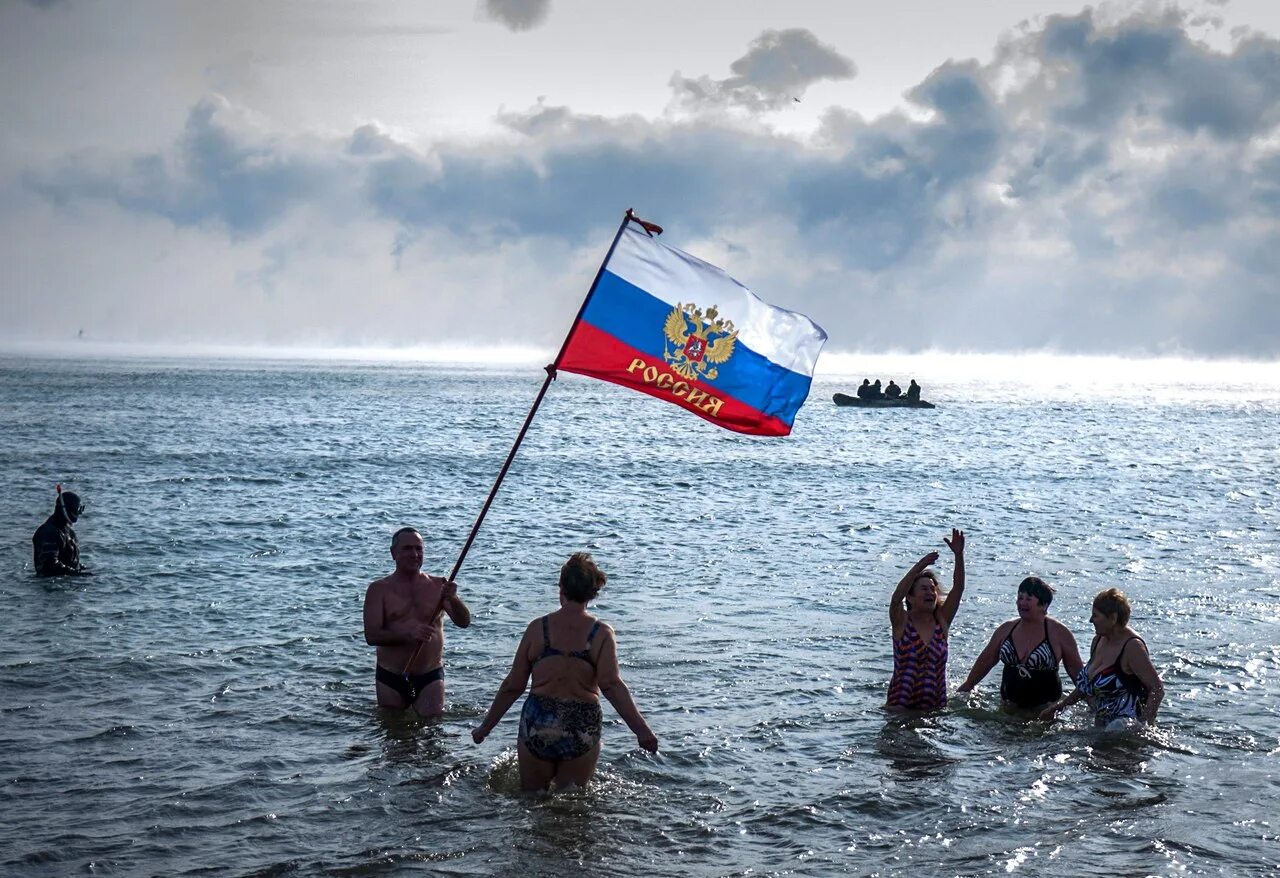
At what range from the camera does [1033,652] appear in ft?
33.7

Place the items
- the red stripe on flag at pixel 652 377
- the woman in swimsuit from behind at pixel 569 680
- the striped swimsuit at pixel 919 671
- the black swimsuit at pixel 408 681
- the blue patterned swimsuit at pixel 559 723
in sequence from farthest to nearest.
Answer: the black swimsuit at pixel 408 681, the striped swimsuit at pixel 919 671, the red stripe on flag at pixel 652 377, the blue patterned swimsuit at pixel 559 723, the woman in swimsuit from behind at pixel 569 680

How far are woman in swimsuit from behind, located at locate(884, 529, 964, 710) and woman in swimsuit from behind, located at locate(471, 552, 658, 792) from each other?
325 centimetres

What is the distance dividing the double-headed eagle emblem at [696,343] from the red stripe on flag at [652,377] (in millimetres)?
96

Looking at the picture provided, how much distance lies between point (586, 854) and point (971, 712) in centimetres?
494

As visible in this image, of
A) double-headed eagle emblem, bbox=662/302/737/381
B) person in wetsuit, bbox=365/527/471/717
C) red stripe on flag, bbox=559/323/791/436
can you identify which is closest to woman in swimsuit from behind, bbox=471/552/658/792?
person in wetsuit, bbox=365/527/471/717

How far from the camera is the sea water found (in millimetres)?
7680

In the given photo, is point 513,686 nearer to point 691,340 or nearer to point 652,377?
point 652,377

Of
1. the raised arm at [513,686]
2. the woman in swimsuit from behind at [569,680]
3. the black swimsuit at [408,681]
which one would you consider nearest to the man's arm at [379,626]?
the black swimsuit at [408,681]

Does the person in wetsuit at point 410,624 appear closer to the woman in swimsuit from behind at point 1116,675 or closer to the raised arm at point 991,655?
the raised arm at point 991,655

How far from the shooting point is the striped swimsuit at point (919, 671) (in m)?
10.1

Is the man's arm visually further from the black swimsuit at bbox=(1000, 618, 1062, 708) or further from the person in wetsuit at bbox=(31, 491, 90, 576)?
the person in wetsuit at bbox=(31, 491, 90, 576)

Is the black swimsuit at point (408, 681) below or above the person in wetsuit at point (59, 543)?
below

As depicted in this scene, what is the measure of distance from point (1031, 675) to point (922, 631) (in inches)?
51.0

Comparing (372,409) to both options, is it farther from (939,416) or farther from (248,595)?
(248,595)
